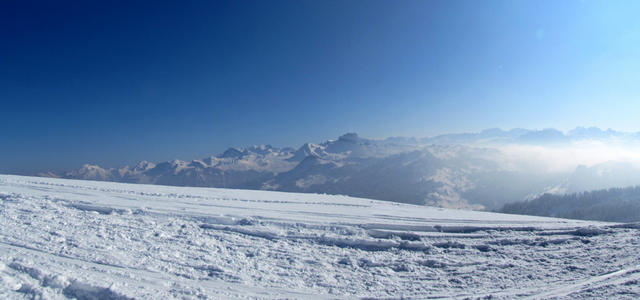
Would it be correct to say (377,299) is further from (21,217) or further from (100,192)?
(100,192)

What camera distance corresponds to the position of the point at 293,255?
223 inches

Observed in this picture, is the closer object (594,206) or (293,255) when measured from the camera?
(293,255)

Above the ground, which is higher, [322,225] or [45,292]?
[322,225]

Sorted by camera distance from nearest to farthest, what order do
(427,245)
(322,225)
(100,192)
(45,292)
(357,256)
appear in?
(45,292) < (357,256) < (427,245) < (322,225) < (100,192)

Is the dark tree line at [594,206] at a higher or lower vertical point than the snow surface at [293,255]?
lower

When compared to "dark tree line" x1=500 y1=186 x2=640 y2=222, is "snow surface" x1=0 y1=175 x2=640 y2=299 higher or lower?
higher

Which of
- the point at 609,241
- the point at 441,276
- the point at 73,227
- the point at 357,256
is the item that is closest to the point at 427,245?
the point at 441,276

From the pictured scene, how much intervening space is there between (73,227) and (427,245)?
8143 mm

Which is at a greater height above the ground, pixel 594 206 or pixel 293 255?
pixel 293 255

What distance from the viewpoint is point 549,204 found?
5844 centimetres

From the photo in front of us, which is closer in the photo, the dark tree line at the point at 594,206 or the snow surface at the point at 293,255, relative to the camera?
the snow surface at the point at 293,255

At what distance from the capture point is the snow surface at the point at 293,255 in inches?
169

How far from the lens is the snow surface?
430cm

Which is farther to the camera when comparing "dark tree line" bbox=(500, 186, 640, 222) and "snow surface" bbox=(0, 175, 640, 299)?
"dark tree line" bbox=(500, 186, 640, 222)
